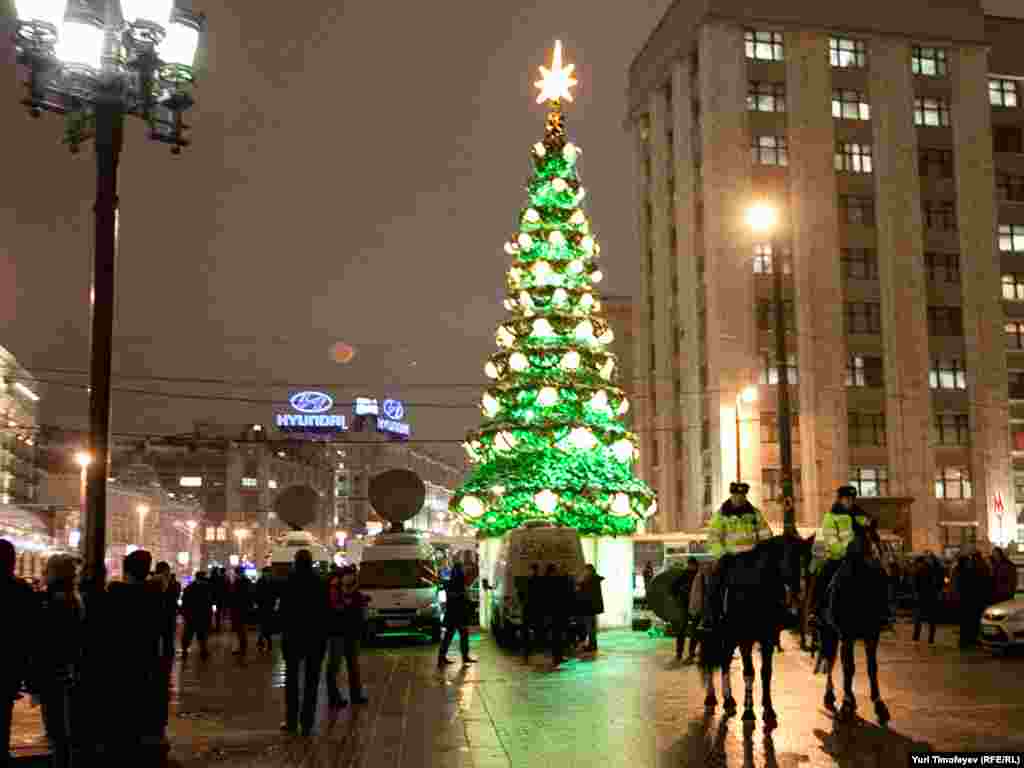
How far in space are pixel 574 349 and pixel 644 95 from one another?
46979 millimetres

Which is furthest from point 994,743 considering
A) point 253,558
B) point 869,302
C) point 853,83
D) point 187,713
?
point 253,558

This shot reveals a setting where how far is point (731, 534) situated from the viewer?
12.4m

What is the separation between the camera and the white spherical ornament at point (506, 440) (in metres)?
31.4

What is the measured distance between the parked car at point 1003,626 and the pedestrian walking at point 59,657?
50.2 feet

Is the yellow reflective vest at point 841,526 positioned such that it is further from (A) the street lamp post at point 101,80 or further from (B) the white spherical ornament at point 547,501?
(B) the white spherical ornament at point 547,501

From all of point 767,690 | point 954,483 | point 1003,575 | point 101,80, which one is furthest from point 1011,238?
point 101,80

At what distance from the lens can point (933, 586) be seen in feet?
79.2

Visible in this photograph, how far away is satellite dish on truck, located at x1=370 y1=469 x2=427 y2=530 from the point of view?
30.1 m

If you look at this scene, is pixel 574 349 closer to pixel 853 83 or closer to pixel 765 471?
pixel 765 471

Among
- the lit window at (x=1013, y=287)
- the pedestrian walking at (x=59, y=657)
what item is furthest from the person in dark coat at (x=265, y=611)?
the lit window at (x=1013, y=287)

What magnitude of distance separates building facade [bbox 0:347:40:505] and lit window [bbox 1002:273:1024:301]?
77.5m

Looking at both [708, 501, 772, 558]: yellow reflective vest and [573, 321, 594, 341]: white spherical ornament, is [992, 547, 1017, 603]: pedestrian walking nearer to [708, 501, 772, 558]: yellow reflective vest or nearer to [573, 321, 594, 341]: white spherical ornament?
[573, 321, 594, 341]: white spherical ornament

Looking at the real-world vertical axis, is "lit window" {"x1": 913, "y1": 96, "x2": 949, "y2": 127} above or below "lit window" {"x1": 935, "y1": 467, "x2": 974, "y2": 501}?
above

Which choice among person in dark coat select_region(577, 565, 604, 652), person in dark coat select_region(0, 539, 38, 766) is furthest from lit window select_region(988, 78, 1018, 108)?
person in dark coat select_region(0, 539, 38, 766)
